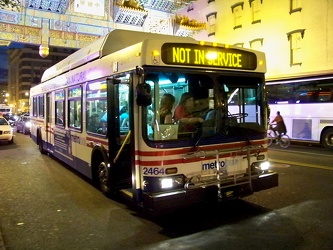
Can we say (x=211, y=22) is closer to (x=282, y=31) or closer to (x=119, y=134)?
(x=282, y=31)

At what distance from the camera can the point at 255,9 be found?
881 inches

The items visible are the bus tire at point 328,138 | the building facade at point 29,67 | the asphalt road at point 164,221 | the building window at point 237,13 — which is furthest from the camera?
the building facade at point 29,67

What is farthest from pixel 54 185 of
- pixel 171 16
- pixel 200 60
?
pixel 171 16

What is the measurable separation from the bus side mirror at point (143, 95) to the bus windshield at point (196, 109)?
266 mm

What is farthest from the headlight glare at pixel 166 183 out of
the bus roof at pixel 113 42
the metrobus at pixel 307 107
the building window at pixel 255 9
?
the building window at pixel 255 9

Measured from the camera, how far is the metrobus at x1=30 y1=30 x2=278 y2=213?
518cm

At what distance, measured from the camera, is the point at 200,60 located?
5.58m

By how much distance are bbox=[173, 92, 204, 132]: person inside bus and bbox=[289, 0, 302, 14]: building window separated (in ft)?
54.7

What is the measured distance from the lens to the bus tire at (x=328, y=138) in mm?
15170

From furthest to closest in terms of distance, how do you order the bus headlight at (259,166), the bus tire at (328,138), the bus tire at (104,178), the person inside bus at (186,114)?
1. the bus tire at (328,138)
2. the bus tire at (104,178)
3. the bus headlight at (259,166)
4. the person inside bus at (186,114)

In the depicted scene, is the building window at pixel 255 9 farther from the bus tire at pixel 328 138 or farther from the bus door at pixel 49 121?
the bus door at pixel 49 121

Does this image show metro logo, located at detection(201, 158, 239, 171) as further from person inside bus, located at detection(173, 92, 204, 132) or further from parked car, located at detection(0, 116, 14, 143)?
parked car, located at detection(0, 116, 14, 143)

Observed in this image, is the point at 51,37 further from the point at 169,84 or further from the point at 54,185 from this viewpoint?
the point at 169,84

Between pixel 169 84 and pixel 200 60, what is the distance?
0.63 meters
